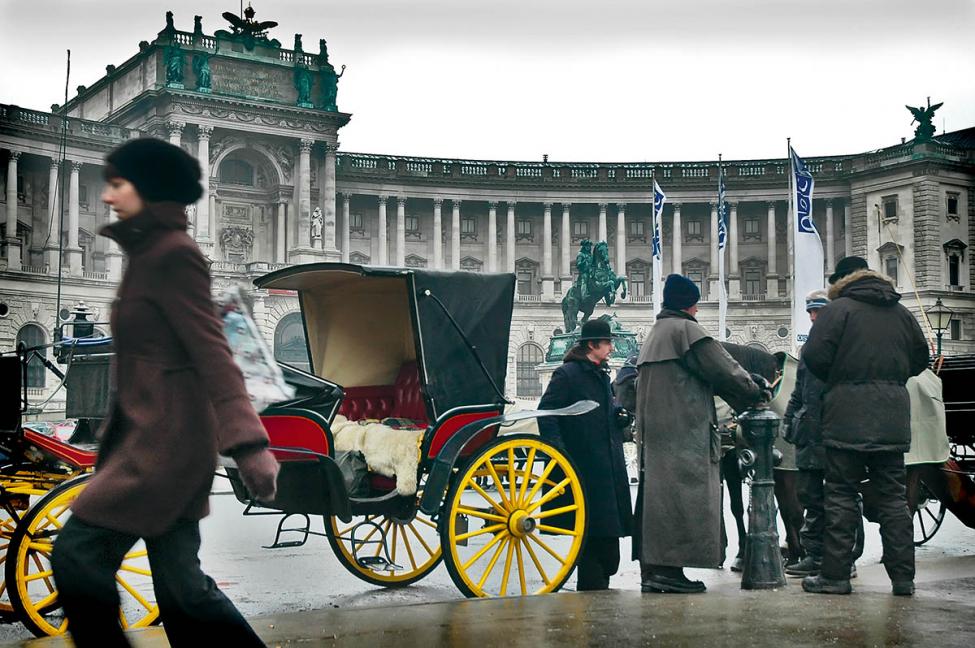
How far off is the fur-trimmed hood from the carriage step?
3.49 meters

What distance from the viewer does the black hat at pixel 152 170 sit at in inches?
148

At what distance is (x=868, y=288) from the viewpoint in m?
6.88

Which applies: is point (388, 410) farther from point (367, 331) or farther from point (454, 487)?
point (454, 487)

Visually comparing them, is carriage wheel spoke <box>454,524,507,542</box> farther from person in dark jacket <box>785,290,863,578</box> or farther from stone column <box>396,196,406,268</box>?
stone column <box>396,196,406,268</box>

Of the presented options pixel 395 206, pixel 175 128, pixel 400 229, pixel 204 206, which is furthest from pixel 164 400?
pixel 395 206

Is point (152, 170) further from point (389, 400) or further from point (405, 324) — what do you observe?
point (389, 400)

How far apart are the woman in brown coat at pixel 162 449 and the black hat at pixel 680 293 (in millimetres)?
3969

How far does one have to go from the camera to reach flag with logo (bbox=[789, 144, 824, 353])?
18.1m

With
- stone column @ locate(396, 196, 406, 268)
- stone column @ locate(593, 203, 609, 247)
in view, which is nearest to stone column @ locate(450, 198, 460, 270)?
stone column @ locate(396, 196, 406, 268)

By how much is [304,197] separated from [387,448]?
5206 cm

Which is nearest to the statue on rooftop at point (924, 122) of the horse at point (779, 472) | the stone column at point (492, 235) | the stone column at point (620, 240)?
the stone column at point (620, 240)

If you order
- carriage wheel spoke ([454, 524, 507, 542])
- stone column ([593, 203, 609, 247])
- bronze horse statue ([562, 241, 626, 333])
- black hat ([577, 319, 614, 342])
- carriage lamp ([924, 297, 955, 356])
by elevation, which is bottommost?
carriage wheel spoke ([454, 524, 507, 542])

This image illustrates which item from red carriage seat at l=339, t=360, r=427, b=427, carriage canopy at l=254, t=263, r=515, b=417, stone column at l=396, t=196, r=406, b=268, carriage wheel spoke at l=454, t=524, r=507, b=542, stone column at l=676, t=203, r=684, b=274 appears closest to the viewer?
carriage wheel spoke at l=454, t=524, r=507, b=542

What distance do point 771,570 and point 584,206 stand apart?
200ft
